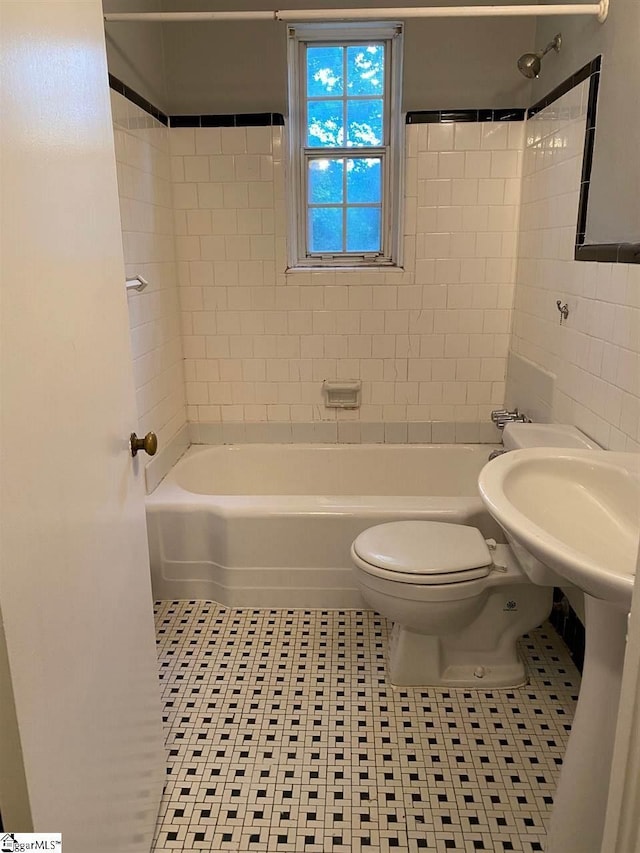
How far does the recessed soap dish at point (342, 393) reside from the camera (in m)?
3.18

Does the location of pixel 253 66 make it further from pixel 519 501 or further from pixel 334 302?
pixel 519 501

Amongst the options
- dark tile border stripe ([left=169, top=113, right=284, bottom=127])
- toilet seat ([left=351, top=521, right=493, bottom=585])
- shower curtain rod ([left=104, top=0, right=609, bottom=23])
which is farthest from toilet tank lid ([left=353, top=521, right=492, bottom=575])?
dark tile border stripe ([left=169, top=113, right=284, bottom=127])

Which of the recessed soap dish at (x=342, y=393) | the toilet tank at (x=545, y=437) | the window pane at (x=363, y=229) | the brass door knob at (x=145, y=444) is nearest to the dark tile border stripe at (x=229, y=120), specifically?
the window pane at (x=363, y=229)

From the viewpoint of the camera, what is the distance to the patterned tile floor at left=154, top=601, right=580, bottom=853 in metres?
1.56

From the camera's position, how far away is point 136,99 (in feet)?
8.19

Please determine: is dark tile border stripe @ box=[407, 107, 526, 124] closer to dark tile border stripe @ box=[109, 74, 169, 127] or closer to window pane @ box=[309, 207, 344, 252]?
window pane @ box=[309, 207, 344, 252]

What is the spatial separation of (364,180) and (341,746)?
2.45 meters

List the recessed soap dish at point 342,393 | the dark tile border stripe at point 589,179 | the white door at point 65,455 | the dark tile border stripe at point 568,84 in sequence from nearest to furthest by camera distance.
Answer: the white door at point 65,455
the dark tile border stripe at point 589,179
the dark tile border stripe at point 568,84
the recessed soap dish at point 342,393

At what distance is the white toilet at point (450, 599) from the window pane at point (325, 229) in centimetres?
148

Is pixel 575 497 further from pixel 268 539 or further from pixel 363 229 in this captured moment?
pixel 363 229

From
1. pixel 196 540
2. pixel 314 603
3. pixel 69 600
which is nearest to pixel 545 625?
pixel 314 603

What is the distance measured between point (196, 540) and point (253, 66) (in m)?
2.10

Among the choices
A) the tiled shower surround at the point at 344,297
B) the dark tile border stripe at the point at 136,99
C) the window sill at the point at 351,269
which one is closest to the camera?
the dark tile border stripe at the point at 136,99

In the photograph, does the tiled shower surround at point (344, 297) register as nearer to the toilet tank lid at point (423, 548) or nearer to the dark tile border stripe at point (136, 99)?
the dark tile border stripe at point (136, 99)
